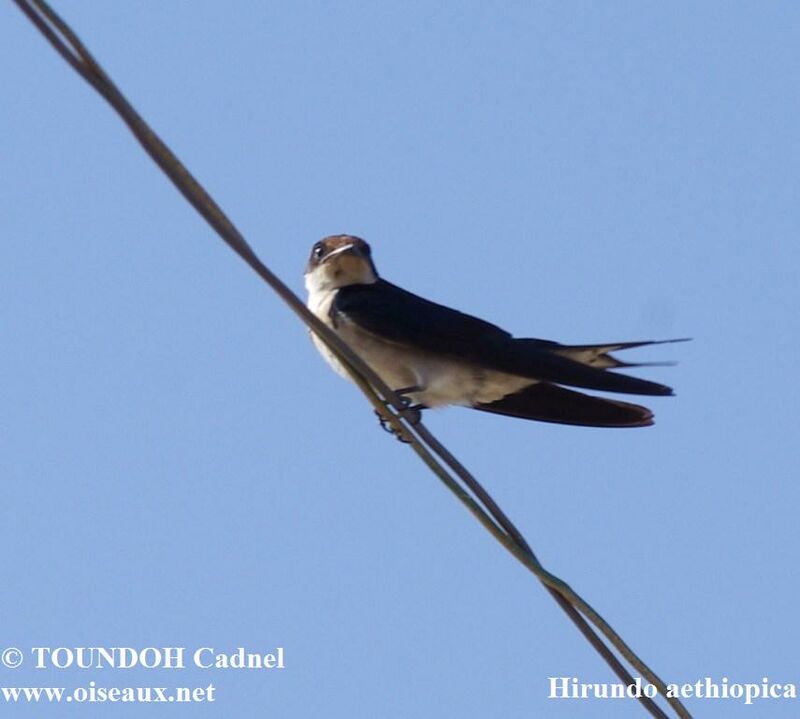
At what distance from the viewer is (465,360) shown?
4.85 meters

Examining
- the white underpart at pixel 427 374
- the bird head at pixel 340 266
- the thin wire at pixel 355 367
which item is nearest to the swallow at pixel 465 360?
the white underpart at pixel 427 374

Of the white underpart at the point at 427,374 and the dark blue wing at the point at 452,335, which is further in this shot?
the white underpart at the point at 427,374

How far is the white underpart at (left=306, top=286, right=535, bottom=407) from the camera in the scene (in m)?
4.86

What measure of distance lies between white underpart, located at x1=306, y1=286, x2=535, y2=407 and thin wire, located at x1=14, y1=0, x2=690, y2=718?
1610 millimetres

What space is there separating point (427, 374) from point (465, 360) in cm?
12

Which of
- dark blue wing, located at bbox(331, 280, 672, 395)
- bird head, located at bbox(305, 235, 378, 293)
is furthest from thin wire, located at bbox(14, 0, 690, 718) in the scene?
bird head, located at bbox(305, 235, 378, 293)

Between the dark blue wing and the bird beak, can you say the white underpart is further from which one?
the bird beak

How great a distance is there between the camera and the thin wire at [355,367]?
2.25m

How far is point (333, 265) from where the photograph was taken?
552 cm

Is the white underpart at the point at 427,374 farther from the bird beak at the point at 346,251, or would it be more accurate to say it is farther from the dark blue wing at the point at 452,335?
the bird beak at the point at 346,251

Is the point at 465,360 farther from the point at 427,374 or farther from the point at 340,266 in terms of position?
the point at 340,266

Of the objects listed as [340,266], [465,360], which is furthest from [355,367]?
[340,266]

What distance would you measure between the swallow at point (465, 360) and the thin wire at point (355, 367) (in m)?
1.59

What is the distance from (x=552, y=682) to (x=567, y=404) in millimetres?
1063
